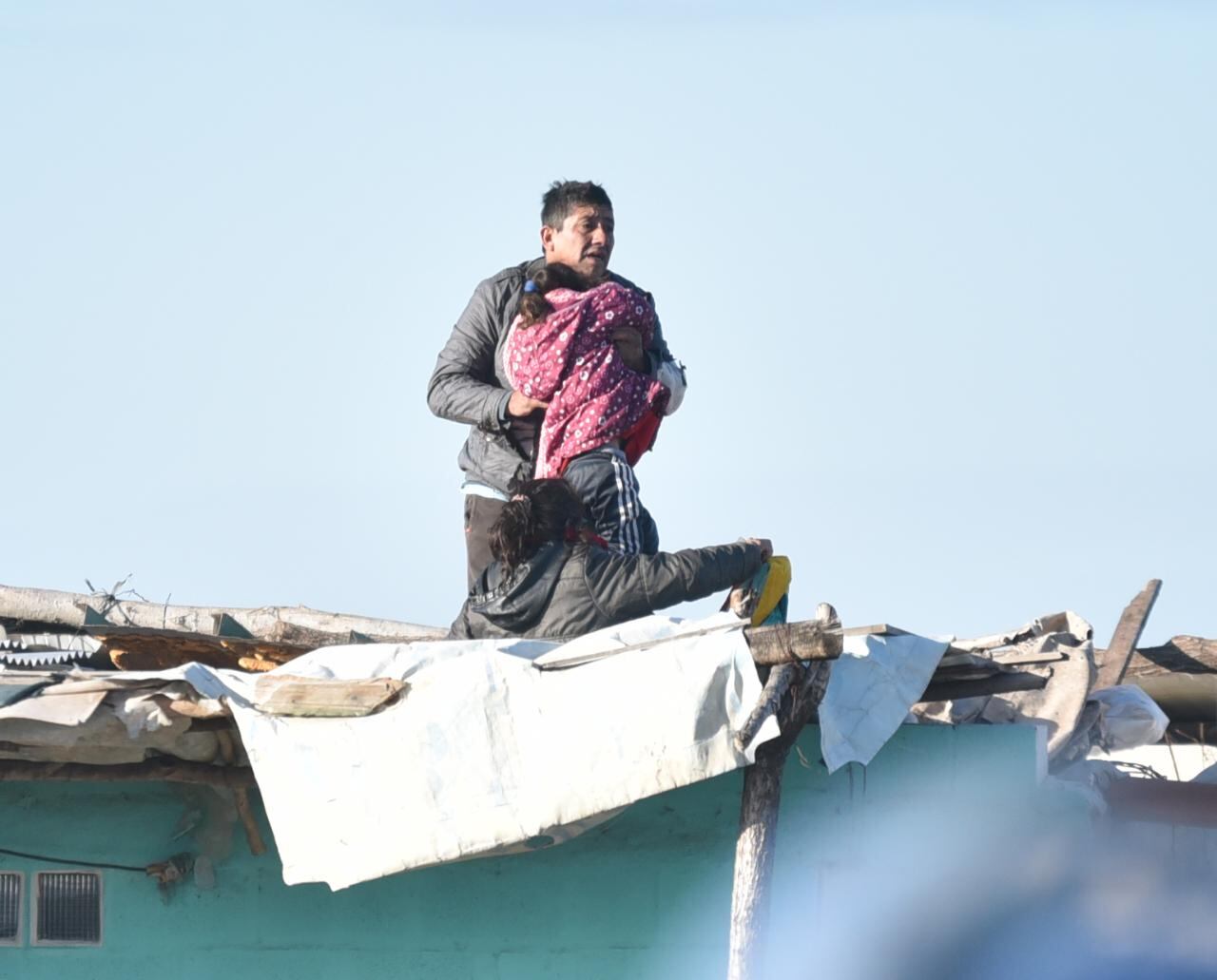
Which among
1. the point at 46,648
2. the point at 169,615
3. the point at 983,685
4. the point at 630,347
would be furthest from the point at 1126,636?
the point at 46,648

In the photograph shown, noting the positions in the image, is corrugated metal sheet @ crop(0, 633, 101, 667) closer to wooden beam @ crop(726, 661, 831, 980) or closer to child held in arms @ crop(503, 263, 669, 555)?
child held in arms @ crop(503, 263, 669, 555)

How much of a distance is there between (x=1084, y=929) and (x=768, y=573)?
5.72 ft

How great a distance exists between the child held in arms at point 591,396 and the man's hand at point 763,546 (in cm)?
42

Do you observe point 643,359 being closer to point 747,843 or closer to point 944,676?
point 944,676

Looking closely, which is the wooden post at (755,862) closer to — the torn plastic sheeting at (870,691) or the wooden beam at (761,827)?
the wooden beam at (761,827)

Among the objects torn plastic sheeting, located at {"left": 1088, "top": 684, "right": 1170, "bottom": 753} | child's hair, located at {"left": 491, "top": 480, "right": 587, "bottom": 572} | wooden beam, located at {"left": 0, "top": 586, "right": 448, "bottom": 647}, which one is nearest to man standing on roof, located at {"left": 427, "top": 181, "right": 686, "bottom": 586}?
child's hair, located at {"left": 491, "top": 480, "right": 587, "bottom": 572}

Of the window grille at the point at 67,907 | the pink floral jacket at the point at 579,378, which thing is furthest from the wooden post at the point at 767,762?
the window grille at the point at 67,907

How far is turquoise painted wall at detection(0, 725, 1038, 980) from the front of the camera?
20.5 feet

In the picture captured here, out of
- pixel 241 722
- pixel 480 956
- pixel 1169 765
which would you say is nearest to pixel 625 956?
pixel 480 956

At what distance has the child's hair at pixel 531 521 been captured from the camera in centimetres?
634

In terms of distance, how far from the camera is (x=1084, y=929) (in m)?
6.84

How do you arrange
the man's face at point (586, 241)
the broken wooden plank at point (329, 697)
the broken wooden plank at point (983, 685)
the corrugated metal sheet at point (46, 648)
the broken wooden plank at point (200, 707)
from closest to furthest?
the broken wooden plank at point (329, 697)
the broken wooden plank at point (200, 707)
the broken wooden plank at point (983, 685)
the corrugated metal sheet at point (46, 648)
the man's face at point (586, 241)

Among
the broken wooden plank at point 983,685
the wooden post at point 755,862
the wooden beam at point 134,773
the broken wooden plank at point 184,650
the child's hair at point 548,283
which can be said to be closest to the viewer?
the wooden post at point 755,862

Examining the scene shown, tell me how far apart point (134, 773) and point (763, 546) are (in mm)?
2236
